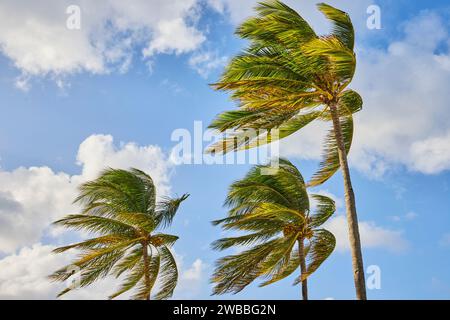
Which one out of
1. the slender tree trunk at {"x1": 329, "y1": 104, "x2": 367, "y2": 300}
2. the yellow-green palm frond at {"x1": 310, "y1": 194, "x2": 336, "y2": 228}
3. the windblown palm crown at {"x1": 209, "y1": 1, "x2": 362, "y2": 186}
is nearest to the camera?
Result: the slender tree trunk at {"x1": 329, "y1": 104, "x2": 367, "y2": 300}

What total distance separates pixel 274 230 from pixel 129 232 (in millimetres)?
6068

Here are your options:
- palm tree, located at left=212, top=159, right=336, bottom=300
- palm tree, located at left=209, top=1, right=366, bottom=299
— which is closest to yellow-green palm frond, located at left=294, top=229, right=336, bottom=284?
palm tree, located at left=212, top=159, right=336, bottom=300

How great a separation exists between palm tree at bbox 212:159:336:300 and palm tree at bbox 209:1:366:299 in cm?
376

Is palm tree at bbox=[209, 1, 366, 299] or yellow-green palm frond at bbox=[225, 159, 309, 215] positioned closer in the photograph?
palm tree at bbox=[209, 1, 366, 299]

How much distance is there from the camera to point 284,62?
16844mm

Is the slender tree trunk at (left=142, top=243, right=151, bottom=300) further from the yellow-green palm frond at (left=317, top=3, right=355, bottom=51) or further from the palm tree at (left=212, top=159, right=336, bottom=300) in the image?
the yellow-green palm frond at (left=317, top=3, right=355, bottom=51)

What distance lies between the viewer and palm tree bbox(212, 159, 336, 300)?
63.8 feet

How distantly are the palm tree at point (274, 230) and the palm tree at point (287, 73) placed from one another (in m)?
3.76

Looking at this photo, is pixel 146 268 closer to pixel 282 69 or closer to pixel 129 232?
pixel 129 232

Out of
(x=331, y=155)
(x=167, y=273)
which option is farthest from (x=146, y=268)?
(x=331, y=155)

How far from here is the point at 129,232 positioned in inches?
877
